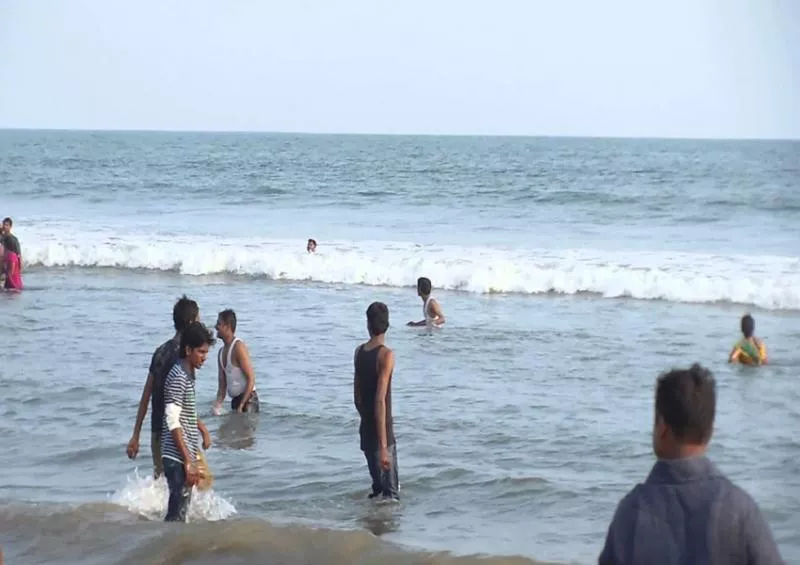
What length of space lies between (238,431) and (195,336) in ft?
13.3

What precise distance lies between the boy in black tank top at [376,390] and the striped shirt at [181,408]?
1242 mm

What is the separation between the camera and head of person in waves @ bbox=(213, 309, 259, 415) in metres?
10.4

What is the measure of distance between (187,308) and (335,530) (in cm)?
176

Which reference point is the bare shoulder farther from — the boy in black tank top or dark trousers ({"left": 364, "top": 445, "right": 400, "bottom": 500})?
dark trousers ({"left": 364, "top": 445, "right": 400, "bottom": 500})

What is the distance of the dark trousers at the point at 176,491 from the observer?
7129 mm

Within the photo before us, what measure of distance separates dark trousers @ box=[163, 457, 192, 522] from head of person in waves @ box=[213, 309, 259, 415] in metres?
2.93

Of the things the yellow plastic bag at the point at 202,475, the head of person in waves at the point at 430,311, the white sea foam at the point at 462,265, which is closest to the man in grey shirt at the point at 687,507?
the yellow plastic bag at the point at 202,475

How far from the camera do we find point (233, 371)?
10820 millimetres

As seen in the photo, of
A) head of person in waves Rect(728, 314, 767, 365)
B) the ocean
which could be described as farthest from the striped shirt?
head of person in waves Rect(728, 314, 767, 365)

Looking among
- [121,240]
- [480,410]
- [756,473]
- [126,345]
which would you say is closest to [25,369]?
[126,345]

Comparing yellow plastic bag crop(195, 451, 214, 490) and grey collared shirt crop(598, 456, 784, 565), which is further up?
grey collared shirt crop(598, 456, 784, 565)

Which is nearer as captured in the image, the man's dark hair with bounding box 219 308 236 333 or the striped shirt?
the striped shirt

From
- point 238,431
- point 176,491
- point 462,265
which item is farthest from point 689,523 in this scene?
point 462,265

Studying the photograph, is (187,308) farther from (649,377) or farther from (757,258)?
(757,258)
